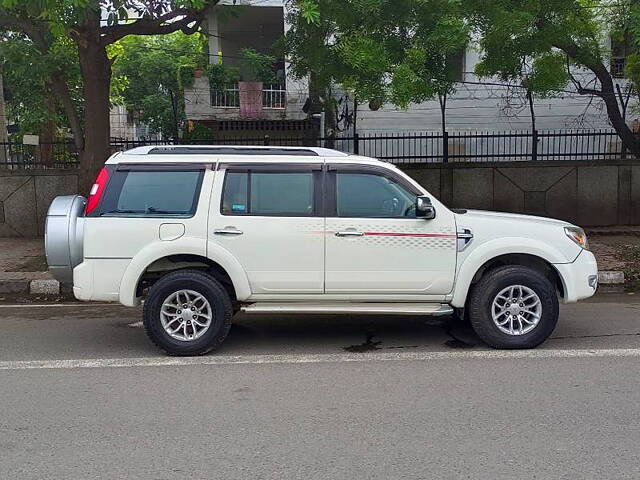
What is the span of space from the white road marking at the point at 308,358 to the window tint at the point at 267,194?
1.36 metres

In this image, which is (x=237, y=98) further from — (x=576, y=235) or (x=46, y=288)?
(x=576, y=235)

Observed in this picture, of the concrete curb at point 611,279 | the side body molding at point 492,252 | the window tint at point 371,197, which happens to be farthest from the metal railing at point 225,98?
the side body molding at point 492,252

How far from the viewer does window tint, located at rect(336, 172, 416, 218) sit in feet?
19.9

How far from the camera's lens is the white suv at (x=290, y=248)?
19.5 ft

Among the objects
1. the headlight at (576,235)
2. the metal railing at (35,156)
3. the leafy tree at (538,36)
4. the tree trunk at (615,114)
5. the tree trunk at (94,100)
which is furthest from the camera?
the metal railing at (35,156)

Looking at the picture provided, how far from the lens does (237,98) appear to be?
17781 mm

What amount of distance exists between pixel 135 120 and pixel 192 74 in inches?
746

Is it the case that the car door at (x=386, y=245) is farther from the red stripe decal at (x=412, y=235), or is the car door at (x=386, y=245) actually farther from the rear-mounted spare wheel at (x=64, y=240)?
the rear-mounted spare wheel at (x=64, y=240)

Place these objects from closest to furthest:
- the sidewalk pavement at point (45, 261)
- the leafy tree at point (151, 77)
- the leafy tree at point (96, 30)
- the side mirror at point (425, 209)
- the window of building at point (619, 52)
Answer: the side mirror at point (425, 209) < the leafy tree at point (96, 30) < the sidewalk pavement at point (45, 261) < the window of building at point (619, 52) < the leafy tree at point (151, 77)

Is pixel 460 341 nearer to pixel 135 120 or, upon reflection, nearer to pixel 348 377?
pixel 348 377

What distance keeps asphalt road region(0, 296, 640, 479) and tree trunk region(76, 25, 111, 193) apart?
13.9 ft

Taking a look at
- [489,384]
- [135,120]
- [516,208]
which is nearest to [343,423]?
[489,384]

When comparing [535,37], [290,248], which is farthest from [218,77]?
[290,248]

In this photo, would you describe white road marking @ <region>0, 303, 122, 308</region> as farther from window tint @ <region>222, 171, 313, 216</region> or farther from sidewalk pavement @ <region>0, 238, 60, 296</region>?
window tint @ <region>222, 171, 313, 216</region>
